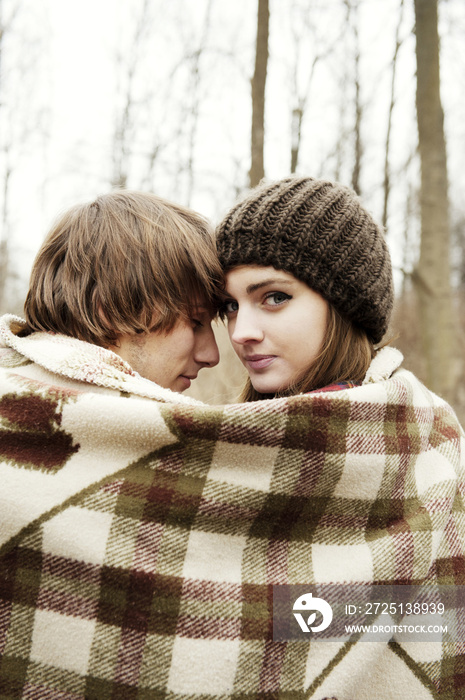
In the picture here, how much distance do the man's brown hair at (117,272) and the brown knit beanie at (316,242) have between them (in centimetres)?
15

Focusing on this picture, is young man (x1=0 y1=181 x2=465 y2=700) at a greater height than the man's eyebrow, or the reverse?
the man's eyebrow

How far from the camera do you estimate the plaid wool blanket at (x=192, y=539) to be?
4.31ft

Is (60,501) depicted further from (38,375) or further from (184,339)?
(184,339)

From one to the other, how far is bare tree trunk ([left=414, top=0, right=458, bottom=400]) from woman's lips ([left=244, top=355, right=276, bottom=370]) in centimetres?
266

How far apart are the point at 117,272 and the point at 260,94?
3274mm

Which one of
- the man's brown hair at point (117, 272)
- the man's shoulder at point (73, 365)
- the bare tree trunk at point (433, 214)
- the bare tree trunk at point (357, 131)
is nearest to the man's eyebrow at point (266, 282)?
the man's brown hair at point (117, 272)

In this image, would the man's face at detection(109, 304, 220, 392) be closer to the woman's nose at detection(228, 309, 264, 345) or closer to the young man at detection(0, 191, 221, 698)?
the young man at detection(0, 191, 221, 698)

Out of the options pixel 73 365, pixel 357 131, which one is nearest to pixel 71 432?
pixel 73 365

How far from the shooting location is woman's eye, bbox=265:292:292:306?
6.57 ft

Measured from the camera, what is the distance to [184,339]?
2104 mm

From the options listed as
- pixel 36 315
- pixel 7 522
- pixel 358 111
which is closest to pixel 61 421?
pixel 7 522

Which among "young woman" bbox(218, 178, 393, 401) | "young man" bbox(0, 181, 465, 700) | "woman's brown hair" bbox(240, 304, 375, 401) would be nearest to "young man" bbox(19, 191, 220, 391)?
"young woman" bbox(218, 178, 393, 401)

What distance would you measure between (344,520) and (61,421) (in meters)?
0.82

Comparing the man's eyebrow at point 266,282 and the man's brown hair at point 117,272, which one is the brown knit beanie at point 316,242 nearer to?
the man's eyebrow at point 266,282
